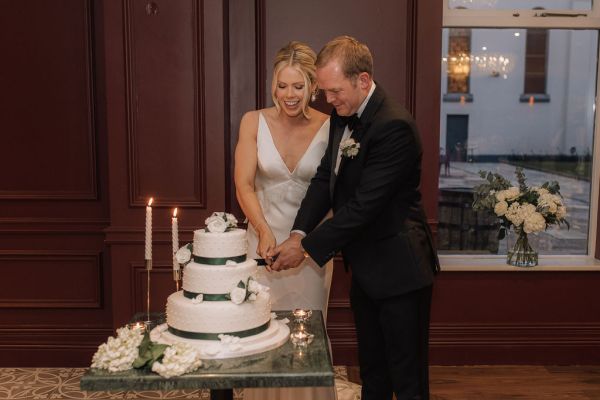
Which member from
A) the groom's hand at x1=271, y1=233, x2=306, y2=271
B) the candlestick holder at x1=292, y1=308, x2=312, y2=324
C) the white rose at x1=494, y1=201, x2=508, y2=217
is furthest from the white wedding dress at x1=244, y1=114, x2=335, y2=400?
the white rose at x1=494, y1=201, x2=508, y2=217

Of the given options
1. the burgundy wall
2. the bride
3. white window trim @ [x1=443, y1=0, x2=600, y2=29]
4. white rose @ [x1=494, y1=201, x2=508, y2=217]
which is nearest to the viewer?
the bride

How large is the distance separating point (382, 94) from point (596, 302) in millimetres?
2523

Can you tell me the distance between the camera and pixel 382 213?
2658 millimetres

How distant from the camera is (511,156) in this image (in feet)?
15.2

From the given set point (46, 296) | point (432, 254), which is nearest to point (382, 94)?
point (432, 254)

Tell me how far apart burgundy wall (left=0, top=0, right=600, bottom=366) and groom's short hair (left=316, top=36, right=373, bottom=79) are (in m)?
1.42

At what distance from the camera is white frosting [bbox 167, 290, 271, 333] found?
2109 mm

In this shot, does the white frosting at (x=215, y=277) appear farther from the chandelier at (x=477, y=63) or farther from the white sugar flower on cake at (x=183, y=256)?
the chandelier at (x=477, y=63)

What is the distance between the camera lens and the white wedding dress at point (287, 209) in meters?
3.12

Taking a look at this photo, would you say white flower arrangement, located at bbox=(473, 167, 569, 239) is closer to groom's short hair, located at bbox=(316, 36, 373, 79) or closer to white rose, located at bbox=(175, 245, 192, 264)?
groom's short hair, located at bbox=(316, 36, 373, 79)

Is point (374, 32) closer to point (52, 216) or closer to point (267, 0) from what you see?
point (267, 0)

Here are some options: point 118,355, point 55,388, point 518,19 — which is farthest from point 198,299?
point 518,19

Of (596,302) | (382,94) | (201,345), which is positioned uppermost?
(382,94)

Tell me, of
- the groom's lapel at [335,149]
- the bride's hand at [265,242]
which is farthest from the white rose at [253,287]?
the groom's lapel at [335,149]
